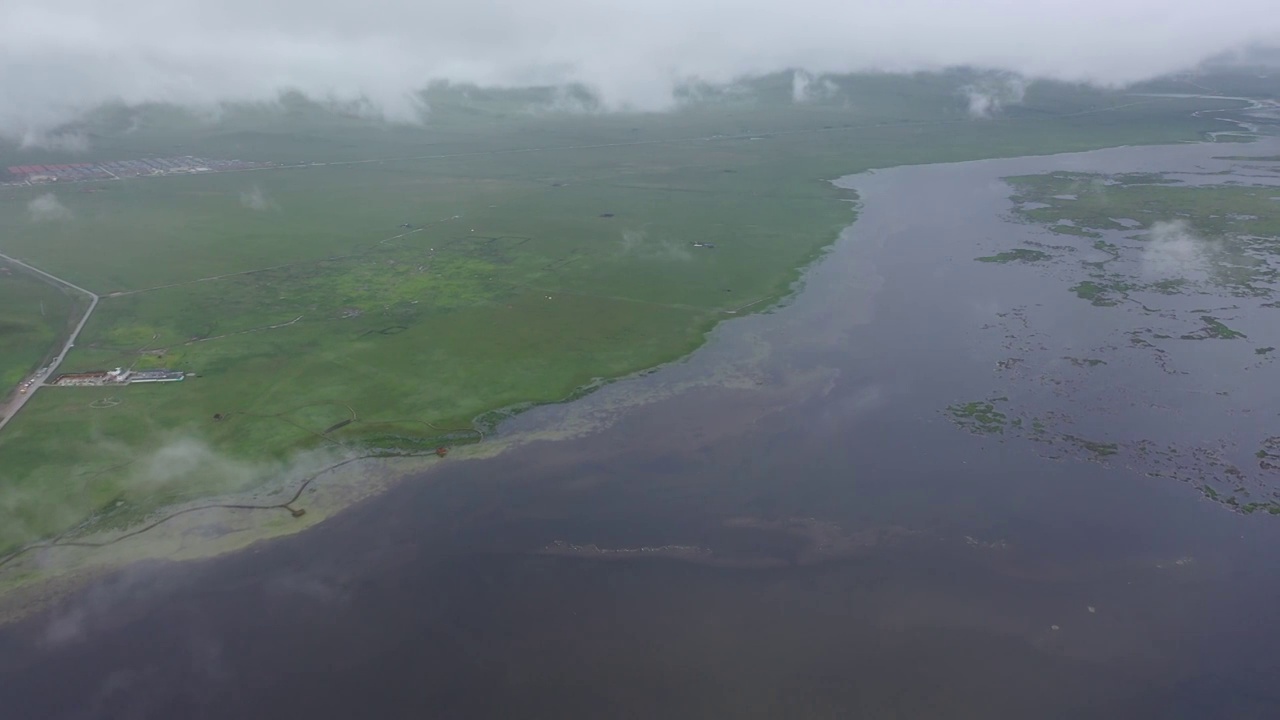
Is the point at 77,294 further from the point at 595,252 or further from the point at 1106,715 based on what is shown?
the point at 1106,715

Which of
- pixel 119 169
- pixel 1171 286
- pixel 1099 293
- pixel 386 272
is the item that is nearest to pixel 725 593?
pixel 1099 293

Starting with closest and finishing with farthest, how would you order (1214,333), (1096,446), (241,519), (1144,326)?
(241,519) → (1096,446) → (1214,333) → (1144,326)

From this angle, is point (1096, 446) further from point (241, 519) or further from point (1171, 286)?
point (241, 519)

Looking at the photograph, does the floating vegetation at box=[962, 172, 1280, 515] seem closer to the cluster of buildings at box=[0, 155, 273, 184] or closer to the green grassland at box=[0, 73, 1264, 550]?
the green grassland at box=[0, 73, 1264, 550]

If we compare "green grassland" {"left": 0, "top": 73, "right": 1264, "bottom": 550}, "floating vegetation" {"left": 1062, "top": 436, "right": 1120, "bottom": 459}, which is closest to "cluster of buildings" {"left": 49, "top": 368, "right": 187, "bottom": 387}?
"green grassland" {"left": 0, "top": 73, "right": 1264, "bottom": 550}

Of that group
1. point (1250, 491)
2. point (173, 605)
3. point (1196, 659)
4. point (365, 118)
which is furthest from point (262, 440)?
point (365, 118)

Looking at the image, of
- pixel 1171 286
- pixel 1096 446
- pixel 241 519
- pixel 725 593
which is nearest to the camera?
pixel 725 593

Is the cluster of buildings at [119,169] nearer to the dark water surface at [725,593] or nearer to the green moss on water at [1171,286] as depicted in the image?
the dark water surface at [725,593]
